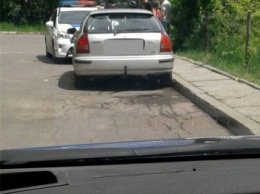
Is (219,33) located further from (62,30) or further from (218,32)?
(62,30)

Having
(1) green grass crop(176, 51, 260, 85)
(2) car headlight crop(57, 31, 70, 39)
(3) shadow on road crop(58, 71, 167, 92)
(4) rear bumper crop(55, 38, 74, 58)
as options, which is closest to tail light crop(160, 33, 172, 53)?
(3) shadow on road crop(58, 71, 167, 92)

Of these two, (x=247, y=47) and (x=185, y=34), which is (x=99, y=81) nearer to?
(x=247, y=47)

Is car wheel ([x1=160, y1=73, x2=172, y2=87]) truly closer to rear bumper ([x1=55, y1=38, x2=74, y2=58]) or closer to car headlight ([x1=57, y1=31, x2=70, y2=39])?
rear bumper ([x1=55, y1=38, x2=74, y2=58])

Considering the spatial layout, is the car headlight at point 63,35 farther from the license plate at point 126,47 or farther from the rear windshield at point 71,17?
the license plate at point 126,47

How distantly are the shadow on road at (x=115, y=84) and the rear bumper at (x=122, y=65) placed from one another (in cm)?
58

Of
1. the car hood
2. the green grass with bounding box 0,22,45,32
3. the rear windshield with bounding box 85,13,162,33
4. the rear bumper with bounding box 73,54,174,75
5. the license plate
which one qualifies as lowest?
the green grass with bounding box 0,22,45,32

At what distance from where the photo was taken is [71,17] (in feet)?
62.4

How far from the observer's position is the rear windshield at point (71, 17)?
1877 centimetres

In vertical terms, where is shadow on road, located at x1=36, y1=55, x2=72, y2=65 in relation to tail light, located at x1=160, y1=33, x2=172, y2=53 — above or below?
below

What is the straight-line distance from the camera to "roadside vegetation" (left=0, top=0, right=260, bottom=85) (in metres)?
14.9

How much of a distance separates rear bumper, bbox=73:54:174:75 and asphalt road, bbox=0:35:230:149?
0.37m

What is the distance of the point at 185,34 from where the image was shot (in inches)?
760

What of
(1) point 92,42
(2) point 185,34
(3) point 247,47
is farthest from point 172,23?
(1) point 92,42

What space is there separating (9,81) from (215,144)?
37.5 ft
